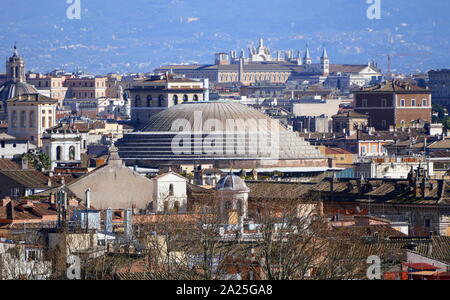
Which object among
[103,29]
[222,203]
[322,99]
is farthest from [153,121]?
[322,99]

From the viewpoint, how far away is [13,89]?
109m

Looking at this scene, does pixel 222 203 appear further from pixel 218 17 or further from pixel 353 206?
pixel 218 17

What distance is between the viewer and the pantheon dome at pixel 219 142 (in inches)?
2591

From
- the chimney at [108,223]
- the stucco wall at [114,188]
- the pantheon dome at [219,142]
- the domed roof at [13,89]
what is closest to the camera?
the chimney at [108,223]

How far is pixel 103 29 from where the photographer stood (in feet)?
324

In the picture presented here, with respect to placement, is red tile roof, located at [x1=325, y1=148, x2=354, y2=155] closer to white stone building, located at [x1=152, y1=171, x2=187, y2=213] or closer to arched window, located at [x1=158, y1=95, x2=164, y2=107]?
arched window, located at [x1=158, y1=95, x2=164, y2=107]

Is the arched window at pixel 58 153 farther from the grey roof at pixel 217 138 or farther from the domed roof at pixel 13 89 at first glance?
the domed roof at pixel 13 89

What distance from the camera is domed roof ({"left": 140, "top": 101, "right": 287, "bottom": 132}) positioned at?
68125mm

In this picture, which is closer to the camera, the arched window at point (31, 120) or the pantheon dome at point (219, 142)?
the pantheon dome at point (219, 142)

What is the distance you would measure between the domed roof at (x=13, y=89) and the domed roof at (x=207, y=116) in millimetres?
36805

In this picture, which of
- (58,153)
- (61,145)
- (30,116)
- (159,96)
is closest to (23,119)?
(30,116)

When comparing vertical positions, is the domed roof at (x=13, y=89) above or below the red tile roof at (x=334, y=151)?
above

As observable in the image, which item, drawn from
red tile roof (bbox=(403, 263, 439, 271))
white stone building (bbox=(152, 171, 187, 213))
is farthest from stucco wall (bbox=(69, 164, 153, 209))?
red tile roof (bbox=(403, 263, 439, 271))

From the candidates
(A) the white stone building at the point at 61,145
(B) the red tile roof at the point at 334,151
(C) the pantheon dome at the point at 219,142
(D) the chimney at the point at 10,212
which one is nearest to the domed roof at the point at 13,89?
(B) the red tile roof at the point at 334,151
